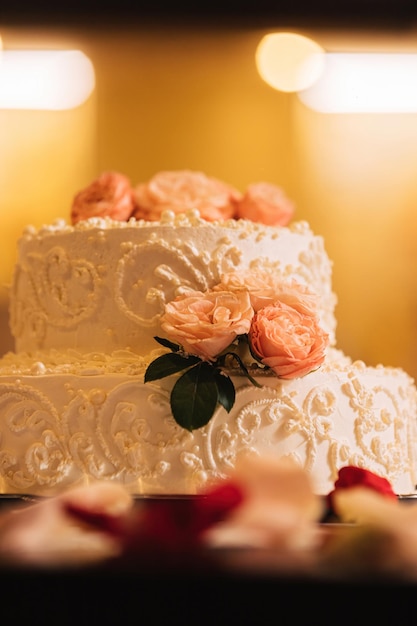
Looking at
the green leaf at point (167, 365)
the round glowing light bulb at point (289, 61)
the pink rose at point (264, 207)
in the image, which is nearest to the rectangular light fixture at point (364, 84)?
the round glowing light bulb at point (289, 61)

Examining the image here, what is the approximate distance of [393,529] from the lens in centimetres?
61

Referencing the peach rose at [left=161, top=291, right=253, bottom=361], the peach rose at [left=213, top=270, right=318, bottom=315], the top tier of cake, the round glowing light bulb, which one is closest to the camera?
the peach rose at [left=161, top=291, right=253, bottom=361]

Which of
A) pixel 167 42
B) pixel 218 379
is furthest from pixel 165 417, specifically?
pixel 167 42

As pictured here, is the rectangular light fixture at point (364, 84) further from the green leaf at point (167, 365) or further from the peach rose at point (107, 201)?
the green leaf at point (167, 365)

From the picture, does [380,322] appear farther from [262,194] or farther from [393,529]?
[393,529]

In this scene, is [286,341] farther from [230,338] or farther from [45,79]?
[45,79]

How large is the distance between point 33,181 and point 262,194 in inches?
64.8

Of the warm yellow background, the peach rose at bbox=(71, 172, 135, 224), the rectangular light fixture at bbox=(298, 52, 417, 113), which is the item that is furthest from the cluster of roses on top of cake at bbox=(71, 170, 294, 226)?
the rectangular light fixture at bbox=(298, 52, 417, 113)

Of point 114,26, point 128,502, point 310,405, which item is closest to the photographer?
point 128,502

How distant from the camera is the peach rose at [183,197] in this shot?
236 cm

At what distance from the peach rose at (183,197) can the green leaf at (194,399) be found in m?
0.77

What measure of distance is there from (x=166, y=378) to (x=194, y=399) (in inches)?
3.5

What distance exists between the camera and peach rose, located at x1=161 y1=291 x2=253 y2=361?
63.7 inches

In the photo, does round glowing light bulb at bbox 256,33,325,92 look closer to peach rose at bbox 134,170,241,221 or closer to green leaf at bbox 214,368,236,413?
peach rose at bbox 134,170,241,221
